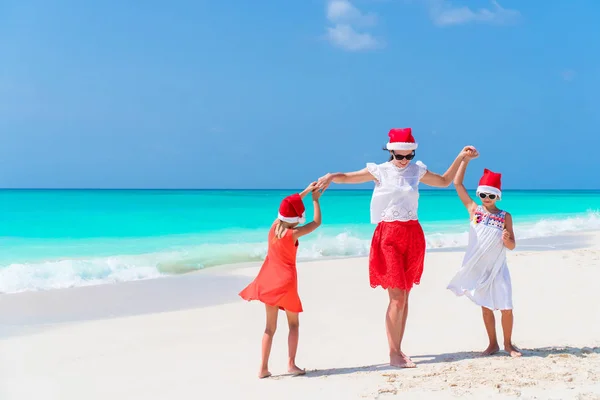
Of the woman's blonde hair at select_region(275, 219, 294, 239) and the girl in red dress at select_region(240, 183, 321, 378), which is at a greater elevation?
the woman's blonde hair at select_region(275, 219, 294, 239)

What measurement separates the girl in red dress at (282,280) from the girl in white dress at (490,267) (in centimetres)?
134

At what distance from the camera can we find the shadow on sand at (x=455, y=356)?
175 inches

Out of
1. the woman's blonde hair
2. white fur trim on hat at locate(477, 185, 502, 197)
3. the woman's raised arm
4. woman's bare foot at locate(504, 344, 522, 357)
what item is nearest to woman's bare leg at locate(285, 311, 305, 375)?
Answer: the woman's blonde hair

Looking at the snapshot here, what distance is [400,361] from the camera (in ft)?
14.7

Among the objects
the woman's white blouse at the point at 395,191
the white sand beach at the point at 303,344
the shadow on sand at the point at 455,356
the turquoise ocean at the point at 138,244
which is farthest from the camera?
the turquoise ocean at the point at 138,244

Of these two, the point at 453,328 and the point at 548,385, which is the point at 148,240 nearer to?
the point at 453,328

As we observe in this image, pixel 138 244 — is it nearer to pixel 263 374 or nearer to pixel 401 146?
pixel 263 374

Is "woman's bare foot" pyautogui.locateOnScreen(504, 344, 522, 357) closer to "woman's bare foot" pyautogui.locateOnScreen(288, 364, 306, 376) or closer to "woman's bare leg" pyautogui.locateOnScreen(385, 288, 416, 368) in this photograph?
"woman's bare leg" pyautogui.locateOnScreen(385, 288, 416, 368)

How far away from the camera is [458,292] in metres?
4.80

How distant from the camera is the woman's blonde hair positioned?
4.29m

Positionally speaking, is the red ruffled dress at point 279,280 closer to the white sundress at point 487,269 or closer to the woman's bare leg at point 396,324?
the woman's bare leg at point 396,324

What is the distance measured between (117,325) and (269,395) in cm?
297

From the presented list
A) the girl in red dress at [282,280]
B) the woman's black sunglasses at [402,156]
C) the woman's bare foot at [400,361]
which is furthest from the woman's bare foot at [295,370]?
the woman's black sunglasses at [402,156]

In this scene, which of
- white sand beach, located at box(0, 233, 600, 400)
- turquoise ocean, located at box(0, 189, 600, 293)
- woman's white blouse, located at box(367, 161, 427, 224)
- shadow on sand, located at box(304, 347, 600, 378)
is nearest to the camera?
white sand beach, located at box(0, 233, 600, 400)
